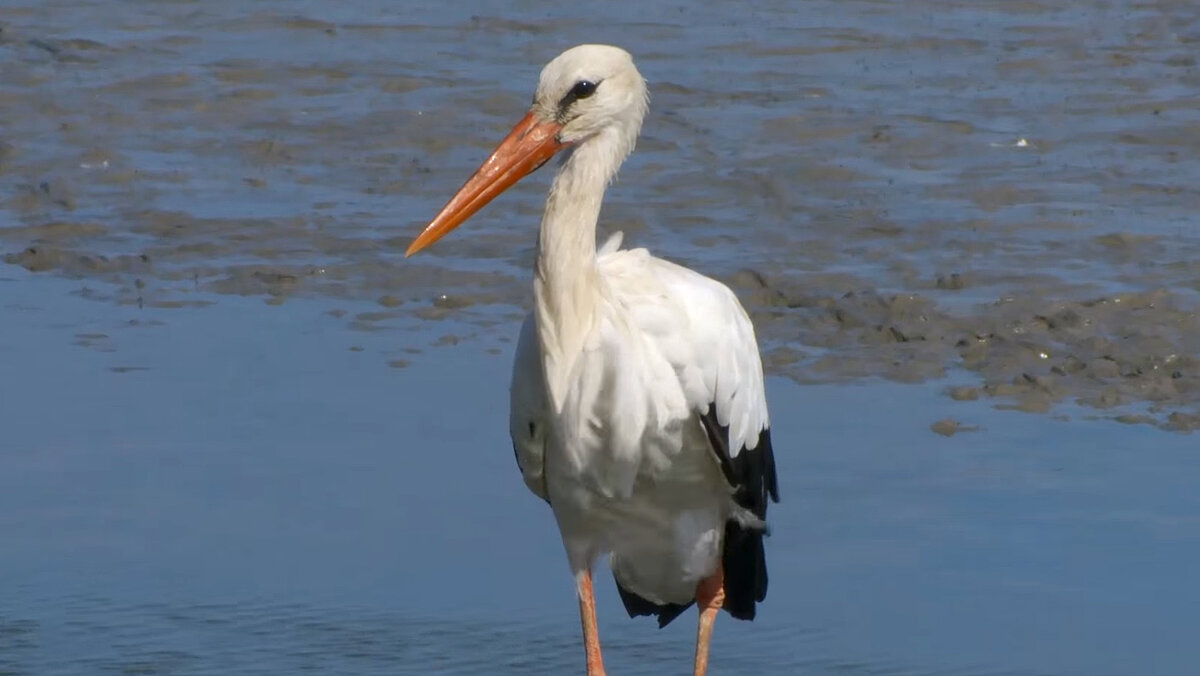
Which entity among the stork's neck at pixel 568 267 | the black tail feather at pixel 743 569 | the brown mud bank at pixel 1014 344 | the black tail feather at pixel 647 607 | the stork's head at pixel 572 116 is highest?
the stork's head at pixel 572 116

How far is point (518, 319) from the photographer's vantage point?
809cm

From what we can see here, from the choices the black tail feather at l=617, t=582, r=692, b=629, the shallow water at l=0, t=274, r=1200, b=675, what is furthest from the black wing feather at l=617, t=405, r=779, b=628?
the shallow water at l=0, t=274, r=1200, b=675

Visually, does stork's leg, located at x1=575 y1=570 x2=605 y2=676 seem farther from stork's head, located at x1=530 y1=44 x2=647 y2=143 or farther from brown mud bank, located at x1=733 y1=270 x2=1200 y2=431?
brown mud bank, located at x1=733 y1=270 x2=1200 y2=431

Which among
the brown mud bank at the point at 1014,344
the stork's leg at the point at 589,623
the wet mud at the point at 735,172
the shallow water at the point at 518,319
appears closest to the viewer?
the stork's leg at the point at 589,623

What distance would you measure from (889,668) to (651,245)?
3.62 m

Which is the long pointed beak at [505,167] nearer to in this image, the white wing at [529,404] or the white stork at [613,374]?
the white stork at [613,374]

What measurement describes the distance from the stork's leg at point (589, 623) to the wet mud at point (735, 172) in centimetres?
197

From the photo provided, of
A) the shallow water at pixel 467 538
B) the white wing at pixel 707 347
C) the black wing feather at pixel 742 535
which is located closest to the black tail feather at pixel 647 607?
the black wing feather at pixel 742 535

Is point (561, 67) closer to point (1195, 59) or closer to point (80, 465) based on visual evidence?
point (80, 465)

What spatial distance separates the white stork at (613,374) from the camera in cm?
516

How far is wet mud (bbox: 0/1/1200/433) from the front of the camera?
26.2 ft

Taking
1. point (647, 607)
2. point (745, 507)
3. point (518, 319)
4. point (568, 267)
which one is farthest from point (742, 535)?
point (518, 319)

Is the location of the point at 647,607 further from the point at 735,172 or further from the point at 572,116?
the point at 735,172

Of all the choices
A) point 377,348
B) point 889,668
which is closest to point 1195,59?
point 377,348
